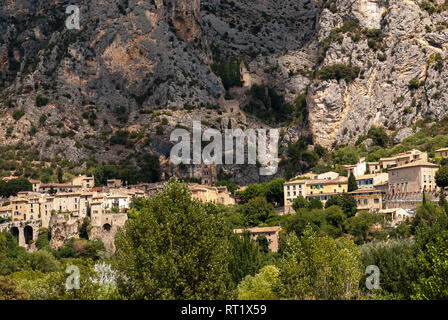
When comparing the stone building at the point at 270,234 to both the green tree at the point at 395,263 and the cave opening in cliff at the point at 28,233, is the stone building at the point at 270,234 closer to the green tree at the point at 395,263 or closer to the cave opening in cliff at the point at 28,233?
the green tree at the point at 395,263

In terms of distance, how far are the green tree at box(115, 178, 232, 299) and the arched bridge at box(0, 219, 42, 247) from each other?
1941 inches

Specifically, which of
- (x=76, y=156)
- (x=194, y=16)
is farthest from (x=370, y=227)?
(x=194, y=16)

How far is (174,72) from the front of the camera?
12975 cm

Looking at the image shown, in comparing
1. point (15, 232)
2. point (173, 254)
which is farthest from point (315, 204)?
point (173, 254)

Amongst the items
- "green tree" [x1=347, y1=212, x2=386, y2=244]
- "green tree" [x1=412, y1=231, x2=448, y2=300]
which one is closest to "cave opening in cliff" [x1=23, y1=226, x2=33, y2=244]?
"green tree" [x1=347, y1=212, x2=386, y2=244]

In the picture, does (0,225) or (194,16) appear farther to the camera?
(194,16)

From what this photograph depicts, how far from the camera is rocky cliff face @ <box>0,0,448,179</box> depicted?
384 feet

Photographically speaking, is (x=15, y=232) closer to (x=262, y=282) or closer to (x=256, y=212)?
(x=256, y=212)

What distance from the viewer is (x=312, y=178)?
9894 centimetres

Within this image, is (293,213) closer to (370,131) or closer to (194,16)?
(370,131)

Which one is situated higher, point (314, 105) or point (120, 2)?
point (120, 2)

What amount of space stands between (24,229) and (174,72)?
48.6 metres

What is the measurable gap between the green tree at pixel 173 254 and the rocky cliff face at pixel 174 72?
73830mm

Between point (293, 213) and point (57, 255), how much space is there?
2945cm
